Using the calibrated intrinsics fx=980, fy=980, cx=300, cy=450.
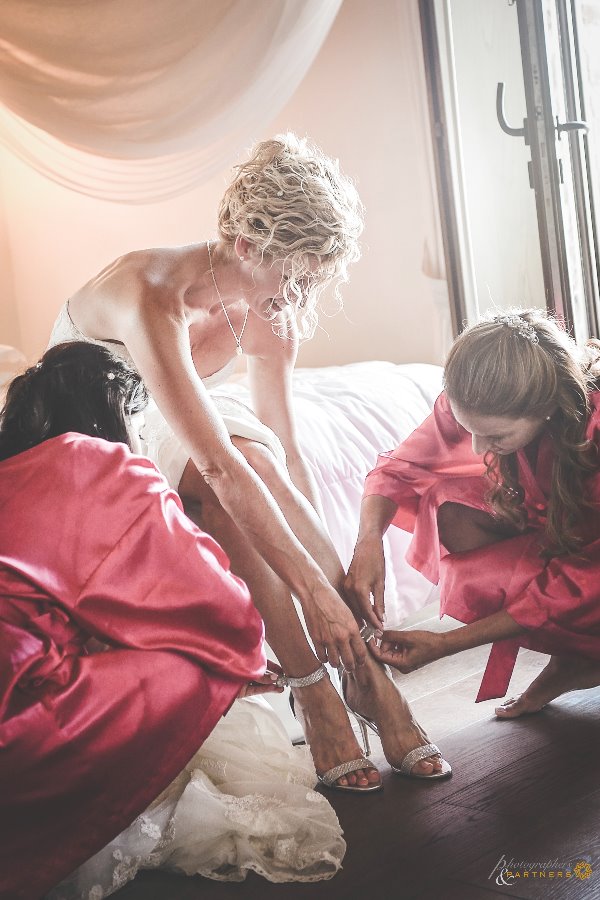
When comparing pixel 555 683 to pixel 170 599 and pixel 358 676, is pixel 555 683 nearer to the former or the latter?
pixel 358 676

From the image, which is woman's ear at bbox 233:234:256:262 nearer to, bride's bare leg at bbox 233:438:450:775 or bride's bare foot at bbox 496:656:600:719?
bride's bare leg at bbox 233:438:450:775

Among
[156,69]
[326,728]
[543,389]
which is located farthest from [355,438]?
[156,69]

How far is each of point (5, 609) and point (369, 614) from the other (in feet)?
2.24

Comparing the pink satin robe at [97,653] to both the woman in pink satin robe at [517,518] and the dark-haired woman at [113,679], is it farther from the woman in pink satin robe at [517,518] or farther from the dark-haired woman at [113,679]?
the woman in pink satin robe at [517,518]

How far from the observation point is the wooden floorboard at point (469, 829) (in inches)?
46.1

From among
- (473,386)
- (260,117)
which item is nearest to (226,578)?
(473,386)

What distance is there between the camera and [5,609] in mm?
1118

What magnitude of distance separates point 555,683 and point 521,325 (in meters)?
0.64

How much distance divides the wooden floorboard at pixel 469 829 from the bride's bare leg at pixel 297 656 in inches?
3.0

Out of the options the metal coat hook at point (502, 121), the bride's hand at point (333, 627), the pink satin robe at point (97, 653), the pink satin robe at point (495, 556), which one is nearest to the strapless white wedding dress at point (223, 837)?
the pink satin robe at point (97, 653)

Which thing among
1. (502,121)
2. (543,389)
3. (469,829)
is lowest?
(469,829)

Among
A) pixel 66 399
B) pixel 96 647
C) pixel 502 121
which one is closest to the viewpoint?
pixel 96 647

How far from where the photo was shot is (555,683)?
176 cm

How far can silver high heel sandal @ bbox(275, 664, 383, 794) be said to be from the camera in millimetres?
1487
